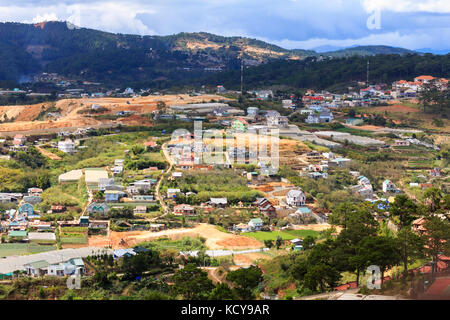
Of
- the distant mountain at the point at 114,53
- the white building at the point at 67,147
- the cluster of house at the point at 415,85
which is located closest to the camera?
the white building at the point at 67,147

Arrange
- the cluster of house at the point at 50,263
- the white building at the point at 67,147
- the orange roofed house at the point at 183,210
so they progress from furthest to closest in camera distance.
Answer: the white building at the point at 67,147, the orange roofed house at the point at 183,210, the cluster of house at the point at 50,263

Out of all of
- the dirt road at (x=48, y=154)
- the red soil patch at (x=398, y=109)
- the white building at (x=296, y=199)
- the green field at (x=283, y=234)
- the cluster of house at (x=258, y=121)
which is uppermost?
the red soil patch at (x=398, y=109)

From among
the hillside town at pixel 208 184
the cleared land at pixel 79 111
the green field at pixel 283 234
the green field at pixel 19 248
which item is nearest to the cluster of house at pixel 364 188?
the hillside town at pixel 208 184

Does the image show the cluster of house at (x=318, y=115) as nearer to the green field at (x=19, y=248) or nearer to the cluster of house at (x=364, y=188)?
the cluster of house at (x=364, y=188)

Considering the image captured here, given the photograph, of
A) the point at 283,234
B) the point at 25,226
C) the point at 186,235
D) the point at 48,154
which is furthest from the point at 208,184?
the point at 48,154

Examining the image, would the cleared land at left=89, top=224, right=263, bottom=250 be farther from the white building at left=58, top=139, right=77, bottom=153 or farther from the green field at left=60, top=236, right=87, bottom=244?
the white building at left=58, top=139, right=77, bottom=153

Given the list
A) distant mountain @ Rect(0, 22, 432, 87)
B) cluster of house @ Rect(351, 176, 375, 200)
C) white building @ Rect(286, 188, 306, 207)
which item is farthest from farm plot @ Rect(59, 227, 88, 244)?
distant mountain @ Rect(0, 22, 432, 87)

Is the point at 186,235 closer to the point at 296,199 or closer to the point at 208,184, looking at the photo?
the point at 296,199
